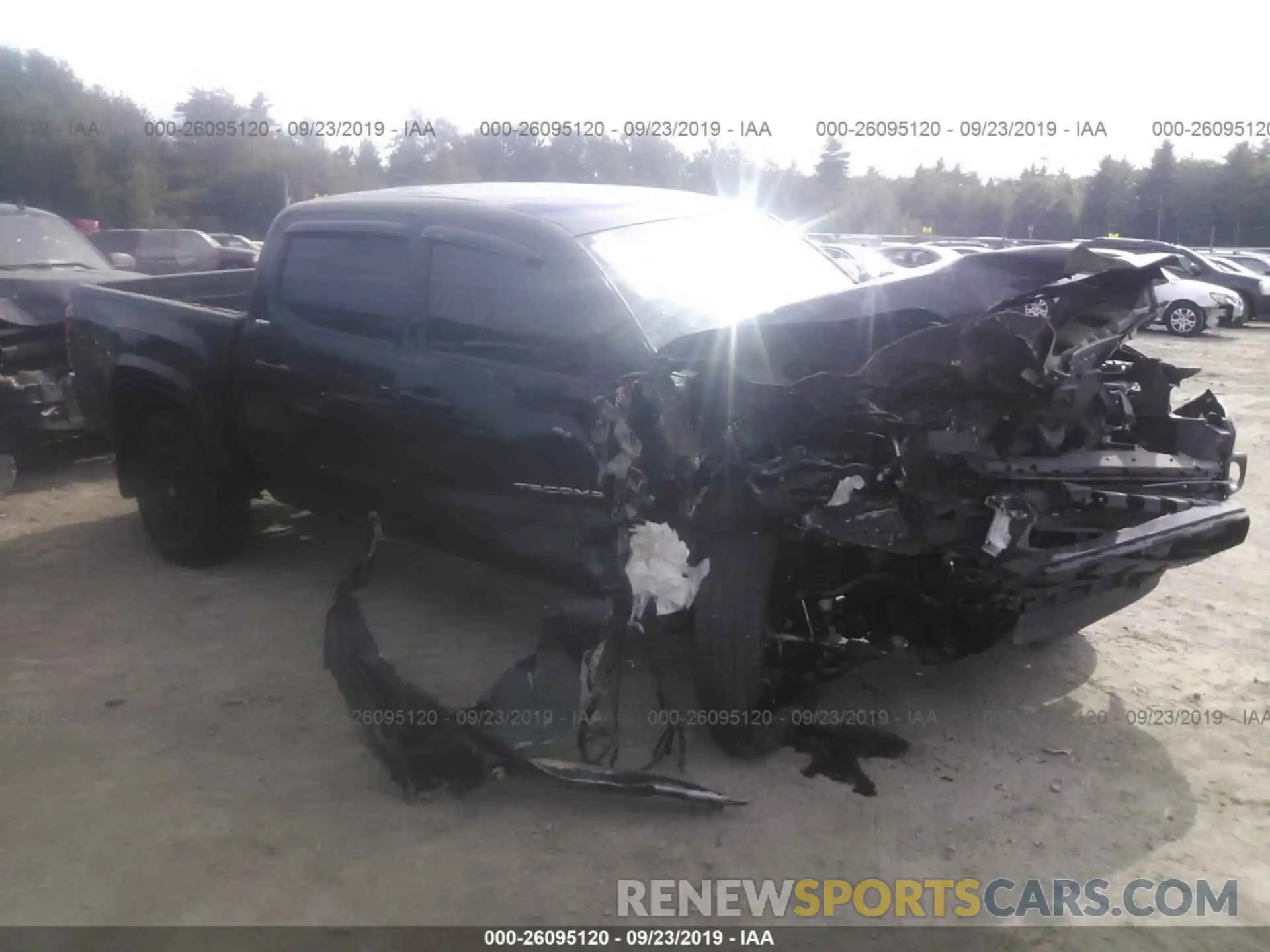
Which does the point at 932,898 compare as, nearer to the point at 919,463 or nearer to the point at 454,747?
the point at 919,463

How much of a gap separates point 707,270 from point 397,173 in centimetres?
3065

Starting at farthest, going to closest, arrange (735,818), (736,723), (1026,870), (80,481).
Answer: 1. (80,481)
2. (736,723)
3. (735,818)
4. (1026,870)

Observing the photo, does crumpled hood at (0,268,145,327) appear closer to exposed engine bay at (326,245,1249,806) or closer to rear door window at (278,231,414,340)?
rear door window at (278,231,414,340)

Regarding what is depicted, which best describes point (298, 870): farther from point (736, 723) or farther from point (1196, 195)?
point (1196, 195)

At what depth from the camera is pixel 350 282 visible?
4.77 meters

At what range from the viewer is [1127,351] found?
4375 millimetres

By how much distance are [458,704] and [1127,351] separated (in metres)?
3.01

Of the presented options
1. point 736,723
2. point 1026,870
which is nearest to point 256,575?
point 736,723

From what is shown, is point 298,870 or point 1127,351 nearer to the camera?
point 298,870

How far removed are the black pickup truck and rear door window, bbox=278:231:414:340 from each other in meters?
0.02

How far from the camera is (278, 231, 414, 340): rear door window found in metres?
4.54

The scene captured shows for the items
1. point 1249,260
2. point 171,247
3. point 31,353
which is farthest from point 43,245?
point 1249,260

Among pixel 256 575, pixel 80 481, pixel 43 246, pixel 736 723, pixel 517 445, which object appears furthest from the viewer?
pixel 43 246

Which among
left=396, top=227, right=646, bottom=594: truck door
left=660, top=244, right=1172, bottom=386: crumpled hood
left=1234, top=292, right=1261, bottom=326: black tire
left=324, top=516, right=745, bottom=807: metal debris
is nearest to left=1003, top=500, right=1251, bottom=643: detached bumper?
left=660, top=244, right=1172, bottom=386: crumpled hood
